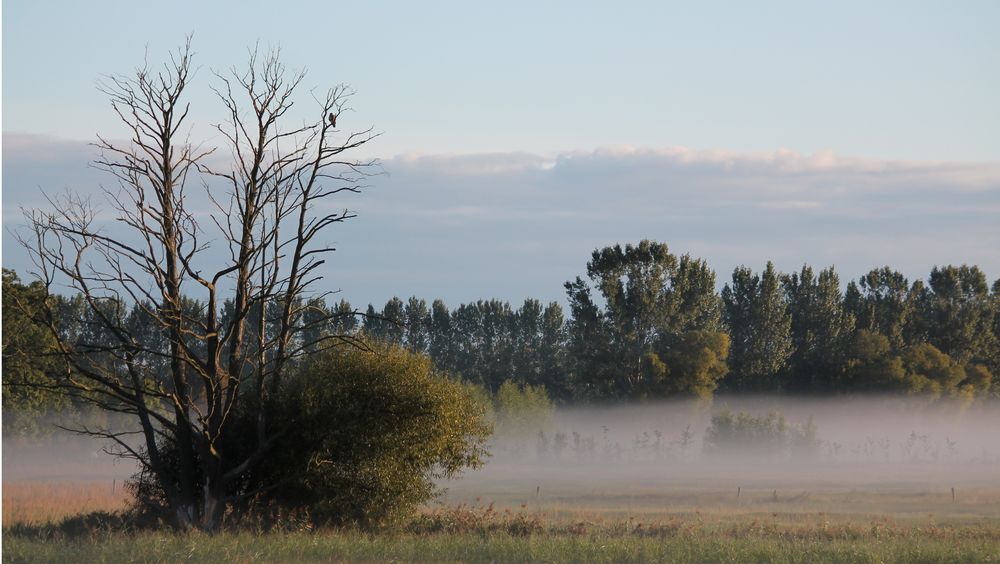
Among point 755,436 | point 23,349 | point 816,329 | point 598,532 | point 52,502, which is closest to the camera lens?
point 598,532

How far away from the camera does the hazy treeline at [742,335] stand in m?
90.6

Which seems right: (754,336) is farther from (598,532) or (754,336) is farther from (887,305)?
(598,532)

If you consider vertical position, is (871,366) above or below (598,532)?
above

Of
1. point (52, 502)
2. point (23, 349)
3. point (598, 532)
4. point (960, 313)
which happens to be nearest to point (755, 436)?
point (960, 313)

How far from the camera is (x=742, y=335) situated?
106 meters

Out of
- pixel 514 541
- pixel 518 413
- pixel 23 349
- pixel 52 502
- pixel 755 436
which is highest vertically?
pixel 23 349

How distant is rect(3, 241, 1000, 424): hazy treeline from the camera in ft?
297

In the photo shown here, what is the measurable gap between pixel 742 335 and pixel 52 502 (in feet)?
255

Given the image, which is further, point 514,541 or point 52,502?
point 52,502

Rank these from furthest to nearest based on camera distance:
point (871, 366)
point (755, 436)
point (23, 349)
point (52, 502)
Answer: point (871, 366)
point (755, 436)
point (52, 502)
point (23, 349)

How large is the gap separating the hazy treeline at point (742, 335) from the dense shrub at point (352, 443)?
48.7 m

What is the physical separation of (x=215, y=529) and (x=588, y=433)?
71481 mm

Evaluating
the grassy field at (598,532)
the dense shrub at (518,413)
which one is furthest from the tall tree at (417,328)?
the grassy field at (598,532)

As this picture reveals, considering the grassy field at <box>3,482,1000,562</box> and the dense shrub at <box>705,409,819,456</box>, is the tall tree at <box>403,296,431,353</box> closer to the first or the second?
the dense shrub at <box>705,409,819,456</box>
